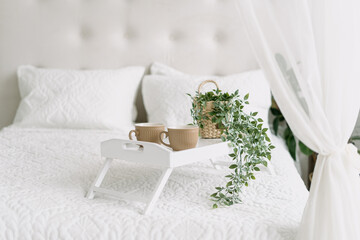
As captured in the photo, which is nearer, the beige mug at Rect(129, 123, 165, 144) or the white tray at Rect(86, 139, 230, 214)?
the white tray at Rect(86, 139, 230, 214)

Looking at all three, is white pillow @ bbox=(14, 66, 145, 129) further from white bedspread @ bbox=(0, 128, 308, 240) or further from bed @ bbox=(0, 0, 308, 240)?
white bedspread @ bbox=(0, 128, 308, 240)

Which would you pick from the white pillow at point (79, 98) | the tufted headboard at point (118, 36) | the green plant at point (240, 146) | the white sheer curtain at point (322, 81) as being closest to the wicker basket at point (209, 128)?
the green plant at point (240, 146)

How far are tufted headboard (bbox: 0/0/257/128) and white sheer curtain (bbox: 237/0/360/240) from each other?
4.70 feet

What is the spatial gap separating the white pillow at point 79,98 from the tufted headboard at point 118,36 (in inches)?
8.2

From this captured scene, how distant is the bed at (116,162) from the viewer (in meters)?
0.88

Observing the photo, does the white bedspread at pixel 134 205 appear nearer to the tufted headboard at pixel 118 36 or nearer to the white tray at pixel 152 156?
the white tray at pixel 152 156

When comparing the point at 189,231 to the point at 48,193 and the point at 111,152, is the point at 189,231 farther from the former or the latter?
the point at 48,193

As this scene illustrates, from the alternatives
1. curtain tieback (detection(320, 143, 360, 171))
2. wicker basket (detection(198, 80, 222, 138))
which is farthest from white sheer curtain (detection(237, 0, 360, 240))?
wicker basket (detection(198, 80, 222, 138))

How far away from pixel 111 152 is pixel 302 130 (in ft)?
1.71

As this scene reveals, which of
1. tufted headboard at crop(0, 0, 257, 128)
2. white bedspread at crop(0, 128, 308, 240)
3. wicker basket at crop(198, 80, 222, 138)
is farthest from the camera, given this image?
tufted headboard at crop(0, 0, 257, 128)

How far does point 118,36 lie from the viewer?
2410mm

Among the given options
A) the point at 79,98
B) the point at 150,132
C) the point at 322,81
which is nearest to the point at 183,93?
the point at 79,98

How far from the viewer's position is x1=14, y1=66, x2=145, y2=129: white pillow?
80.4 inches

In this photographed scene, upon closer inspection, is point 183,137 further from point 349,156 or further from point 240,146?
point 349,156
